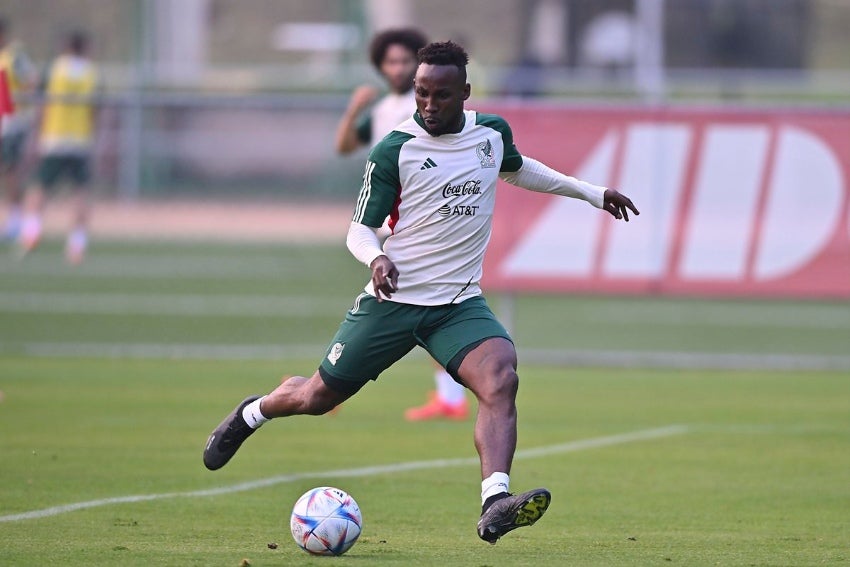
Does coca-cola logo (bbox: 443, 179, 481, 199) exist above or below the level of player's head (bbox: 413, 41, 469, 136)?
below

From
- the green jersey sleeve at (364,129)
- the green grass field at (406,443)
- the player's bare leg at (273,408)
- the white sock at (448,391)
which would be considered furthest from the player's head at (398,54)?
the player's bare leg at (273,408)

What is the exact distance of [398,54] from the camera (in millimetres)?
11344

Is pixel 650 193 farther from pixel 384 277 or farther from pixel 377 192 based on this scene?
pixel 384 277

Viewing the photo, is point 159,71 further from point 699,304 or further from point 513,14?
point 699,304

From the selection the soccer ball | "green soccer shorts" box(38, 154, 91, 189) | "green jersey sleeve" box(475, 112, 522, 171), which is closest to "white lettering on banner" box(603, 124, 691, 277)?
"green jersey sleeve" box(475, 112, 522, 171)

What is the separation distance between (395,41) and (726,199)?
4865mm

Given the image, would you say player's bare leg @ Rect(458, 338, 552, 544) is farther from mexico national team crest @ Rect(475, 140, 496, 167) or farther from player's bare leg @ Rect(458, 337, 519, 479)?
mexico national team crest @ Rect(475, 140, 496, 167)

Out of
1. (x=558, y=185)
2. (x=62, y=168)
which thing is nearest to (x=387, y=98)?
(x=558, y=185)

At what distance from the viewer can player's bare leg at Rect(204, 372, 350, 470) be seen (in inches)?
299

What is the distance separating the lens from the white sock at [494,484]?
6766mm

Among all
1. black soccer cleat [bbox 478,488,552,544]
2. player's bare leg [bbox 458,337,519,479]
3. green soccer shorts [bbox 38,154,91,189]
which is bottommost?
green soccer shorts [bbox 38,154,91,189]

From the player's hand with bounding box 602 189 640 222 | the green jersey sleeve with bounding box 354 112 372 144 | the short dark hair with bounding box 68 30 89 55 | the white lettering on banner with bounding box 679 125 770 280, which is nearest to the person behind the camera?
the player's hand with bounding box 602 189 640 222

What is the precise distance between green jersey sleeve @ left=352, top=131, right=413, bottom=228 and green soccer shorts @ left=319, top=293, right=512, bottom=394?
425 millimetres

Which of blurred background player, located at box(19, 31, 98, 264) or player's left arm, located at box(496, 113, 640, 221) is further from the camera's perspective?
blurred background player, located at box(19, 31, 98, 264)
